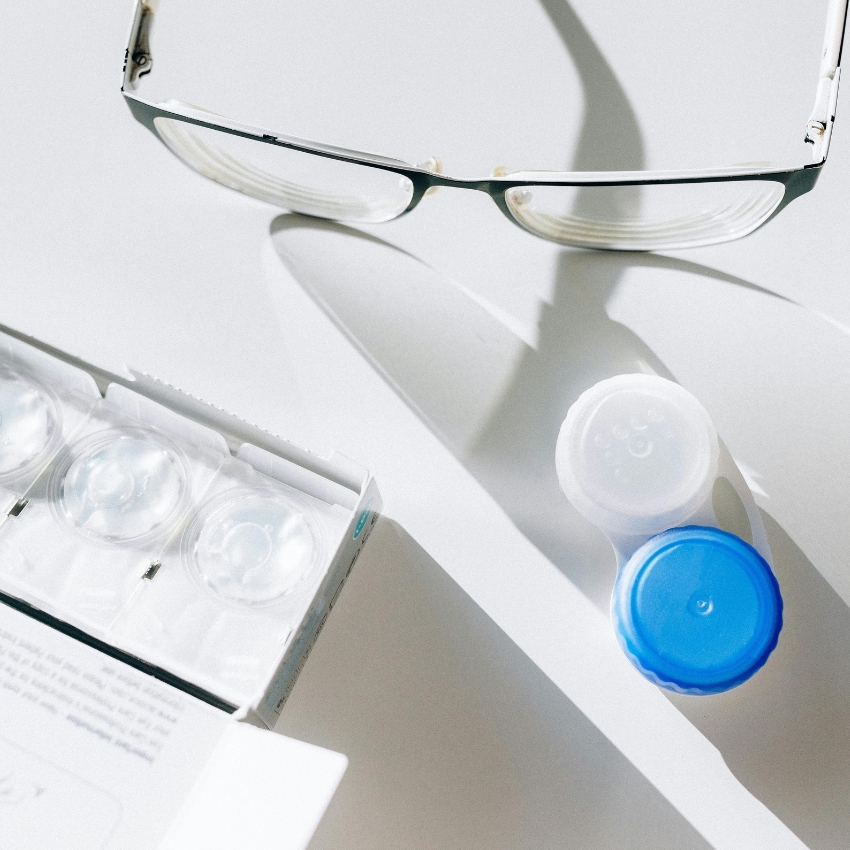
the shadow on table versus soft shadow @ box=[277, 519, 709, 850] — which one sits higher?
the shadow on table

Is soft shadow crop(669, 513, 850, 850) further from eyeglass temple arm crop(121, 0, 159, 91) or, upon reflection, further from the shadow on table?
eyeglass temple arm crop(121, 0, 159, 91)

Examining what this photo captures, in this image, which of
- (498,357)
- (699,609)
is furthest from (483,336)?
(699,609)

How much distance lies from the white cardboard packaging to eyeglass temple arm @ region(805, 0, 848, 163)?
341mm

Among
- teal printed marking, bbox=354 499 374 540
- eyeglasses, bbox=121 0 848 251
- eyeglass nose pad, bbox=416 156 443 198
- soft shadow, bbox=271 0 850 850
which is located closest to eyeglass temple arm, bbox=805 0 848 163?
eyeglasses, bbox=121 0 848 251

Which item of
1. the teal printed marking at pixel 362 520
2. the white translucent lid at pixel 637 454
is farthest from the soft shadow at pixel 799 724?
the teal printed marking at pixel 362 520

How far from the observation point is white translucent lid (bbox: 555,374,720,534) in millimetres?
533

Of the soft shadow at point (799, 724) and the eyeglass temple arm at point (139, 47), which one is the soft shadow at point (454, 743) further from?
the eyeglass temple arm at point (139, 47)

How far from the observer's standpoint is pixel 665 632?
51 centimetres

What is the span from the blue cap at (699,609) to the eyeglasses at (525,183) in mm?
214

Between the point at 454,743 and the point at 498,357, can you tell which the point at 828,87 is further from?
the point at 454,743

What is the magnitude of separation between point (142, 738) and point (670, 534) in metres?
0.32

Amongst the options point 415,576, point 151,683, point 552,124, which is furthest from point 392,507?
point 552,124

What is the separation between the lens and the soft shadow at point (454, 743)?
535mm

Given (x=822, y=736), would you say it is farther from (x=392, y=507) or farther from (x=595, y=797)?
(x=392, y=507)
